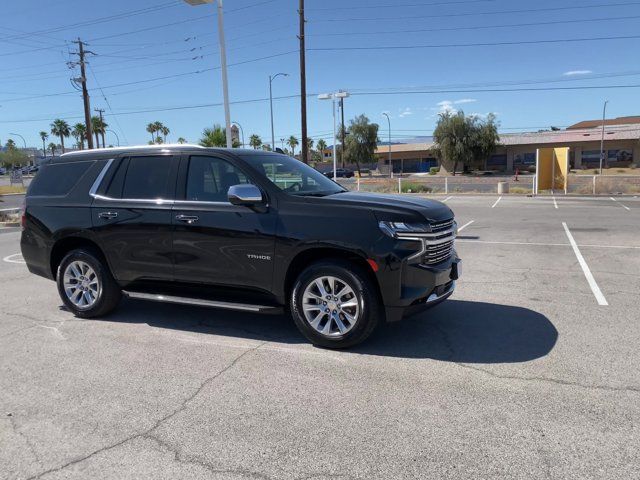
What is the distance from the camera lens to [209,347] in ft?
16.2

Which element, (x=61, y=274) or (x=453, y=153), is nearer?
(x=61, y=274)

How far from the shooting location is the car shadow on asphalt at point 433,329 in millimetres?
4676

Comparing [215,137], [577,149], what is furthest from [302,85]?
[577,149]

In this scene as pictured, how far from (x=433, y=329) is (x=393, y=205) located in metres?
1.50

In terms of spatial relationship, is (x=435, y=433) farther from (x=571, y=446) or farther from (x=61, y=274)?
(x=61, y=274)

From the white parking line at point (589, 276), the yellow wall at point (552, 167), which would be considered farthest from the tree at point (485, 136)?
the white parking line at point (589, 276)

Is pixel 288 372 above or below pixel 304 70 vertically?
below

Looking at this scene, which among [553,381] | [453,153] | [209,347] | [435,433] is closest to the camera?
[435,433]

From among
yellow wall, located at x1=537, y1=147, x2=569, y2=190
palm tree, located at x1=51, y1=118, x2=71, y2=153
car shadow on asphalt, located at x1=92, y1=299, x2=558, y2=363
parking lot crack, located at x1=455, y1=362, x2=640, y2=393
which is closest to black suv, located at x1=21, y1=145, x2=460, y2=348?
car shadow on asphalt, located at x1=92, y1=299, x2=558, y2=363

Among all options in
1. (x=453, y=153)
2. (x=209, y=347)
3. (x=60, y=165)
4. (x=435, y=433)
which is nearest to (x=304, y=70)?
(x=60, y=165)

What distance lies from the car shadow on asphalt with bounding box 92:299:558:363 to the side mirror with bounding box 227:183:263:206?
1.39m

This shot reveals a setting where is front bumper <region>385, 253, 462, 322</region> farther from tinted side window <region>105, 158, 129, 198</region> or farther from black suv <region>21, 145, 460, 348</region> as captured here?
tinted side window <region>105, 158, 129, 198</region>

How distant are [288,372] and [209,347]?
1.03 m

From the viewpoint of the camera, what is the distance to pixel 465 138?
6438 centimetres
